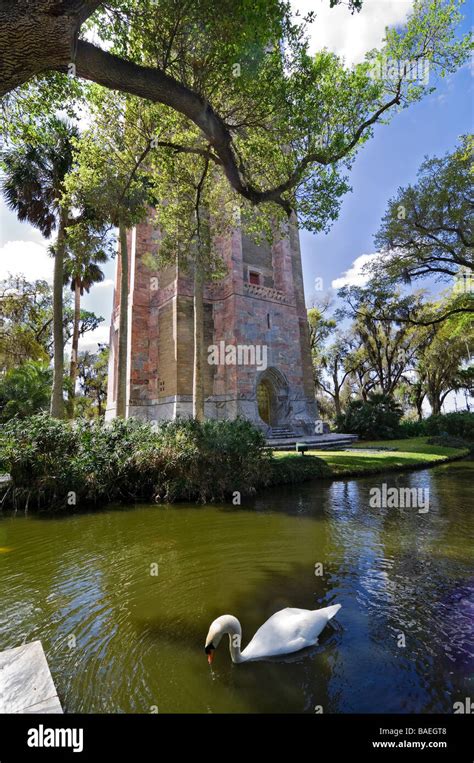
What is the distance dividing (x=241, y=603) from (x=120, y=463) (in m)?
6.29

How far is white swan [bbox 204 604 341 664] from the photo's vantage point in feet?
9.31

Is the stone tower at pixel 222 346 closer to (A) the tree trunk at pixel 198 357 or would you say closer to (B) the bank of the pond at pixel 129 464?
(A) the tree trunk at pixel 198 357

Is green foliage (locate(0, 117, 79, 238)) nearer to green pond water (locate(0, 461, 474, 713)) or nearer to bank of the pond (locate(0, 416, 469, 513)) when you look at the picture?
bank of the pond (locate(0, 416, 469, 513))

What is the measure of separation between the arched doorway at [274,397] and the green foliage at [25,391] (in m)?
12.3

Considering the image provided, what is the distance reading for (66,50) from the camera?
4.32 metres

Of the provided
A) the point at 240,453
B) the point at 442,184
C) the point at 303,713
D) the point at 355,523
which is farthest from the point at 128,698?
the point at 442,184

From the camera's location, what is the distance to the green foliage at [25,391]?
17.1 m

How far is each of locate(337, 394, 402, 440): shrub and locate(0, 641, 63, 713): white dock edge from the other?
24665 mm

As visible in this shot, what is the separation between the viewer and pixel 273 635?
3006 millimetres

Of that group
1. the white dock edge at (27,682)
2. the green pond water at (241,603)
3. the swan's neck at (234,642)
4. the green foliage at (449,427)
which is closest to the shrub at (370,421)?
the green foliage at (449,427)

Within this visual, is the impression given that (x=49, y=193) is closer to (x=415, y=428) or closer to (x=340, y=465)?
(x=340, y=465)

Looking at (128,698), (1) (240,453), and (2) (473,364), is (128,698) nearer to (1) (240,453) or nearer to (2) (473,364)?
(1) (240,453)

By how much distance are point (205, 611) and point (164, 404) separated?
17.1m

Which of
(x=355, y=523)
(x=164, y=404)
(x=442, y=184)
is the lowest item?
(x=355, y=523)
